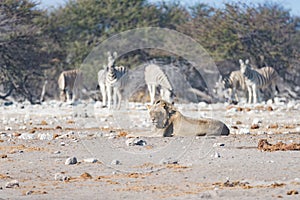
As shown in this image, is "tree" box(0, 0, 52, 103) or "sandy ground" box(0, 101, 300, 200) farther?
"tree" box(0, 0, 52, 103)

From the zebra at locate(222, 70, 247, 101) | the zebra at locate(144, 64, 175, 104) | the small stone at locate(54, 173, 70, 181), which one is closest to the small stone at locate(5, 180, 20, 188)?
the small stone at locate(54, 173, 70, 181)

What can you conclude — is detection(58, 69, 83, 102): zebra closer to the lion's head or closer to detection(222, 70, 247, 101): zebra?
detection(222, 70, 247, 101): zebra

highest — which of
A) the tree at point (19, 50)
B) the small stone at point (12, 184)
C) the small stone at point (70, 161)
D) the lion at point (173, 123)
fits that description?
the tree at point (19, 50)

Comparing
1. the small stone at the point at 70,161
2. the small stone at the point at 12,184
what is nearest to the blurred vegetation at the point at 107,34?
the small stone at the point at 70,161

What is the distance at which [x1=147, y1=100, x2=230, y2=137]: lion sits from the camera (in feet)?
45.0

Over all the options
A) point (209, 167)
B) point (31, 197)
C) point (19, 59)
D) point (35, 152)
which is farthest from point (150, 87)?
point (31, 197)

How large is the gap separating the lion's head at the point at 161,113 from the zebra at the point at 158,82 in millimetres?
13294

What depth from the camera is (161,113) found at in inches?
540

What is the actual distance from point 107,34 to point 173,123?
3371 centimetres

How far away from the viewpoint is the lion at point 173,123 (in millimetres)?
13711

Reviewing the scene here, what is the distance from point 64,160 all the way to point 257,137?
4.18 metres

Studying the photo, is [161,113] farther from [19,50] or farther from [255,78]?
[19,50]

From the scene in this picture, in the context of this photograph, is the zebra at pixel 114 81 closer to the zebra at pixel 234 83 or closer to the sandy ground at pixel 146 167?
the zebra at pixel 234 83

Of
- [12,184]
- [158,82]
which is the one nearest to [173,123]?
[12,184]
